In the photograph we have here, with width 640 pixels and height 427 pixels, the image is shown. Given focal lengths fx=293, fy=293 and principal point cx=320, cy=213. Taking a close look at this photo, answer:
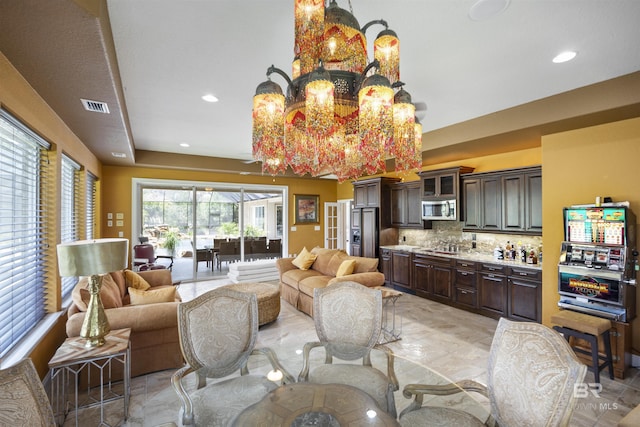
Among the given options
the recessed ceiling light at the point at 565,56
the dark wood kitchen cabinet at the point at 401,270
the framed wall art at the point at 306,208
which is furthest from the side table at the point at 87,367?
the framed wall art at the point at 306,208

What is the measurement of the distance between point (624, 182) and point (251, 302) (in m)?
4.01

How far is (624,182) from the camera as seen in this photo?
123 inches

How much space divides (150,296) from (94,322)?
83 centimetres

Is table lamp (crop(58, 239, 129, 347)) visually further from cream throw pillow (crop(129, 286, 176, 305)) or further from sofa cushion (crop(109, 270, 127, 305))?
sofa cushion (crop(109, 270, 127, 305))

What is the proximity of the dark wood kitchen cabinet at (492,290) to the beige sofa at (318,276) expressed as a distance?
162cm

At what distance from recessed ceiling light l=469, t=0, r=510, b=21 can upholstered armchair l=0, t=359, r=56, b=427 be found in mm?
2954

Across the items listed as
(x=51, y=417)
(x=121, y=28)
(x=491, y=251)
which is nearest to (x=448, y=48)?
(x=121, y=28)

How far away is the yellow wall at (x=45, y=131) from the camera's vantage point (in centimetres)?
199

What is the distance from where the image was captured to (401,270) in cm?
604

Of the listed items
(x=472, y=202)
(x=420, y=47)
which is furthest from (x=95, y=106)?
(x=472, y=202)

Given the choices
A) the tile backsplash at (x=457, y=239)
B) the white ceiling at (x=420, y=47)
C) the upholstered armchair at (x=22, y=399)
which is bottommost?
the upholstered armchair at (x=22, y=399)

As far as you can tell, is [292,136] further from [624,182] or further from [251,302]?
[624,182]

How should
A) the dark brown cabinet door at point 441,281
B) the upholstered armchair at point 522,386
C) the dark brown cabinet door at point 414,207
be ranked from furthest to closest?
the dark brown cabinet door at point 414,207 → the dark brown cabinet door at point 441,281 → the upholstered armchair at point 522,386

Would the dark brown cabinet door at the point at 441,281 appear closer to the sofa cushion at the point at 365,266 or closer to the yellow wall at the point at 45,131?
the sofa cushion at the point at 365,266
